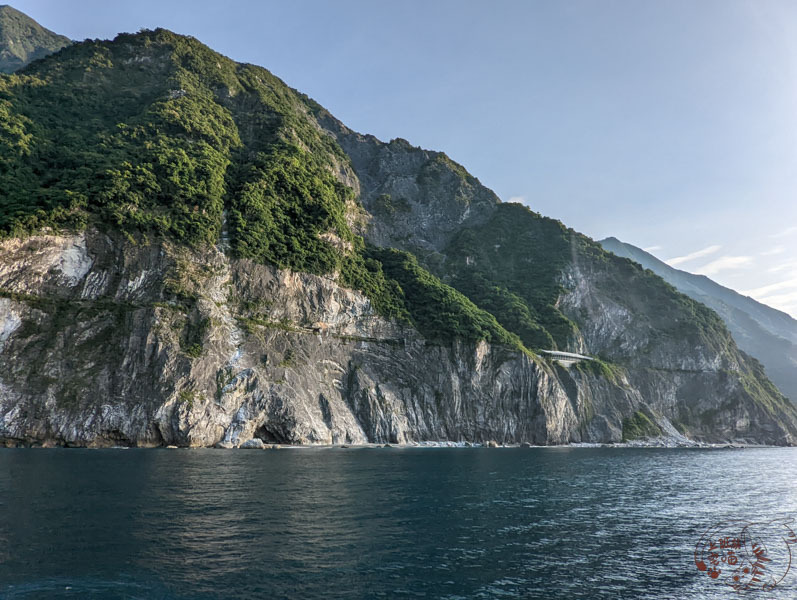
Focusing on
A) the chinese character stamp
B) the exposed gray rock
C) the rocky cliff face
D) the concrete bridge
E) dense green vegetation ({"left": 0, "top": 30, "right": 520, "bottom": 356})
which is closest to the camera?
the chinese character stamp

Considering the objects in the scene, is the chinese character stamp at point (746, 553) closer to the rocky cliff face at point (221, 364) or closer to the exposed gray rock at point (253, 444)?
the exposed gray rock at point (253, 444)

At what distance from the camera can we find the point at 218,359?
78.2 metres

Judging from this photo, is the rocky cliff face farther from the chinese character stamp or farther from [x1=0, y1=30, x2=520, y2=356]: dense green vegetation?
the chinese character stamp

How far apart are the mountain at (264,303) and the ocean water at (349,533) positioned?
1075 inches


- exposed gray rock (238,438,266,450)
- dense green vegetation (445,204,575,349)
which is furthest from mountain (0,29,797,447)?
dense green vegetation (445,204,575,349)

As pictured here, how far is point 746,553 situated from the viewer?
25328 millimetres

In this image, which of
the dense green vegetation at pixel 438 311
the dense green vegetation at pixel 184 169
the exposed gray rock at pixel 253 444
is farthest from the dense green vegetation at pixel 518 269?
the exposed gray rock at pixel 253 444

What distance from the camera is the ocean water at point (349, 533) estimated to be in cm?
1786

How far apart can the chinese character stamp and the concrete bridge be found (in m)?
96.5

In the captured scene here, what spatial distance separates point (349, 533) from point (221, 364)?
5946 centimetres

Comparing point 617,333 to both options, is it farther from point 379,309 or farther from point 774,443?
point 379,309

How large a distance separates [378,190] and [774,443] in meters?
159

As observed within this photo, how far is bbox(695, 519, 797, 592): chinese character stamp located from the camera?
2094 centimetres

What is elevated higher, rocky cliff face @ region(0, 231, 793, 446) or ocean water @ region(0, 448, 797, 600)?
rocky cliff face @ region(0, 231, 793, 446)
